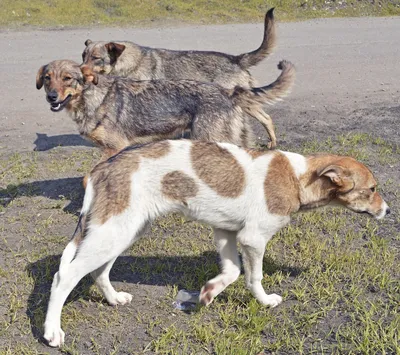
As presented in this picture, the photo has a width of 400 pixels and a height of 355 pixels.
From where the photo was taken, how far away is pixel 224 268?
3975mm

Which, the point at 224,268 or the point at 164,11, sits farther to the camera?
the point at 164,11

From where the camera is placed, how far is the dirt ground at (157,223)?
3748 millimetres

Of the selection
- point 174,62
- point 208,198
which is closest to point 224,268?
point 208,198

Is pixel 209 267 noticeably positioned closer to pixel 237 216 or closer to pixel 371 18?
pixel 237 216

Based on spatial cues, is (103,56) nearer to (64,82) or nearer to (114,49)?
(114,49)

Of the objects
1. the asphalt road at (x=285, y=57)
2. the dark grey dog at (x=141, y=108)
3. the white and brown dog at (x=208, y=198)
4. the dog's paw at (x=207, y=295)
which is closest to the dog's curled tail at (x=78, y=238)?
the white and brown dog at (x=208, y=198)

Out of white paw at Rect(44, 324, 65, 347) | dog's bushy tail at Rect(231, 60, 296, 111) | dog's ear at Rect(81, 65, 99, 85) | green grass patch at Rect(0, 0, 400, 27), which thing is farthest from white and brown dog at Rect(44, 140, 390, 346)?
green grass patch at Rect(0, 0, 400, 27)

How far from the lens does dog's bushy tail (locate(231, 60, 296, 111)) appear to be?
19.4ft

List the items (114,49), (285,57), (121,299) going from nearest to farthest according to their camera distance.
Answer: (121,299)
(114,49)
(285,57)

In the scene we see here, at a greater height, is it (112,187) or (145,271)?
(112,187)

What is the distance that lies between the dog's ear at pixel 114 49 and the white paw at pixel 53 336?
449 cm

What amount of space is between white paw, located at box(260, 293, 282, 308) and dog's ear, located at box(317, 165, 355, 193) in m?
0.93

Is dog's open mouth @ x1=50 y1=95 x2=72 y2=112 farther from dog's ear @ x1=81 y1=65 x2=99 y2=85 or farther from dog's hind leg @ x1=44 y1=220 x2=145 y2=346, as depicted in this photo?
dog's hind leg @ x1=44 y1=220 x2=145 y2=346

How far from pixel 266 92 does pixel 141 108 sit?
4.81ft
